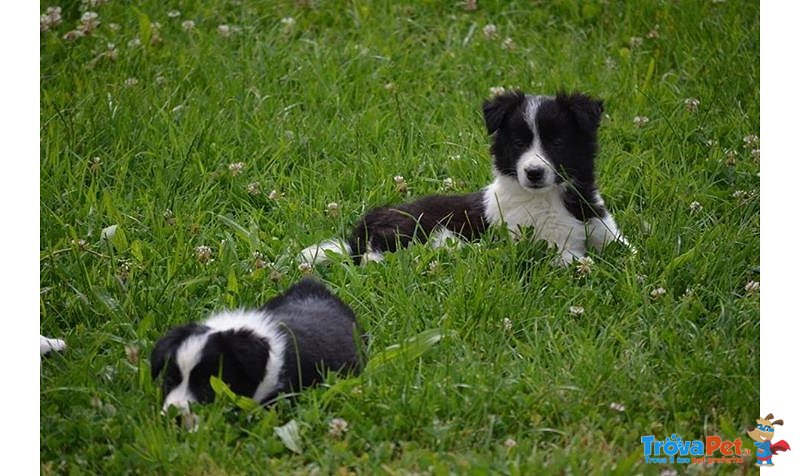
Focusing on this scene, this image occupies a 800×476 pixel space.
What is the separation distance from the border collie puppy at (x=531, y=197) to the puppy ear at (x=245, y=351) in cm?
139

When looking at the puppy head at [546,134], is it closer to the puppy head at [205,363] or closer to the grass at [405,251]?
the grass at [405,251]

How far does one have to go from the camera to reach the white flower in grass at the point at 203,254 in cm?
568

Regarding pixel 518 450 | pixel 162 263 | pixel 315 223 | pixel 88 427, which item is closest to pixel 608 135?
pixel 315 223

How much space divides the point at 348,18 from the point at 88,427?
4812 millimetres

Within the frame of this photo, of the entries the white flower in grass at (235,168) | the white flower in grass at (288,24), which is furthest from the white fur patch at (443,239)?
the white flower in grass at (288,24)

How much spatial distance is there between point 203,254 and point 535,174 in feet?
5.31

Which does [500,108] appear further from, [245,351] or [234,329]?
[245,351]

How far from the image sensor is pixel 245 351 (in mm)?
4434

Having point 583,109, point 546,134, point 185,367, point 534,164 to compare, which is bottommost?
point 185,367

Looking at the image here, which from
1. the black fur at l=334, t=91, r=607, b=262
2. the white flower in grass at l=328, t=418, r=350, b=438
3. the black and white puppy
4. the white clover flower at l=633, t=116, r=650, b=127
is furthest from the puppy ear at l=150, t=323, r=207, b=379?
the white clover flower at l=633, t=116, r=650, b=127

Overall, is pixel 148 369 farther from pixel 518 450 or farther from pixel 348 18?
pixel 348 18

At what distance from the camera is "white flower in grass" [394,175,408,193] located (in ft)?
21.6

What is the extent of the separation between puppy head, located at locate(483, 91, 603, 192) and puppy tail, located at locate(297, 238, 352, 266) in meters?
0.91
